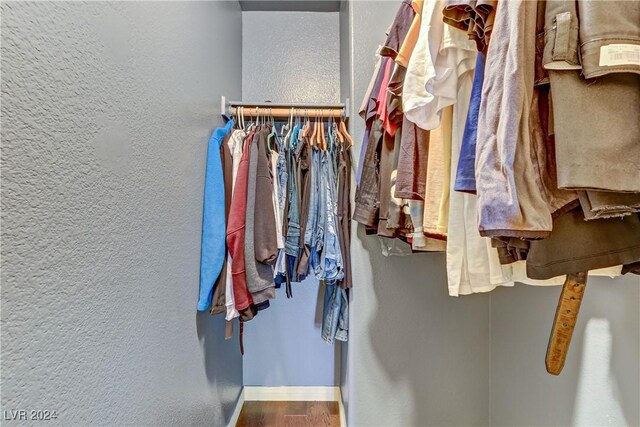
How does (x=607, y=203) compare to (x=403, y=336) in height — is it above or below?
above

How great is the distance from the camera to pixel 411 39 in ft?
2.52

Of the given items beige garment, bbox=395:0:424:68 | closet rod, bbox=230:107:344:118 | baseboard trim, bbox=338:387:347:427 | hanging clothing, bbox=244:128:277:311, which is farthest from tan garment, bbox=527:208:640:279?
baseboard trim, bbox=338:387:347:427

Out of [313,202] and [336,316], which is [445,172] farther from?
[336,316]

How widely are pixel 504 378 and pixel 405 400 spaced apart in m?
0.41

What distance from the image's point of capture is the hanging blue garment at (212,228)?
3.88ft

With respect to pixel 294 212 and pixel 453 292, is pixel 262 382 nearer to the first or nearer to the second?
pixel 294 212

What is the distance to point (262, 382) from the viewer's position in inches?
76.6

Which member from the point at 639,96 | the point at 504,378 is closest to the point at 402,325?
the point at 504,378

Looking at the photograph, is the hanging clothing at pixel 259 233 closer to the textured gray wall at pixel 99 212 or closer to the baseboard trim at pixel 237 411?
the textured gray wall at pixel 99 212

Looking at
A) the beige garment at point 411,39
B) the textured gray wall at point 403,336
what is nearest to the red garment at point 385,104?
the beige garment at point 411,39

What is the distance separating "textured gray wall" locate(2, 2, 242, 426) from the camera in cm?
44

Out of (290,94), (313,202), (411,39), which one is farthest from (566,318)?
(290,94)

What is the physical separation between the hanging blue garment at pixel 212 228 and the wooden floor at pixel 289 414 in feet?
3.20

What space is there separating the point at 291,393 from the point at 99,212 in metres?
1.75
